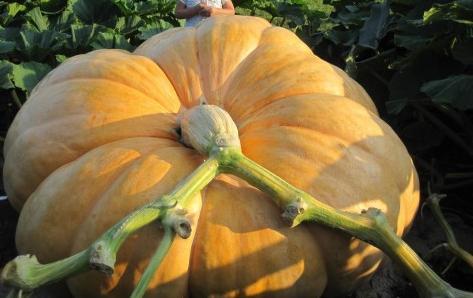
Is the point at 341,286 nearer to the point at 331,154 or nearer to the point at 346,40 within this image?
the point at 331,154

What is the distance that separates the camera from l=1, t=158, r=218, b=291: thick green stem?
1.56 meters

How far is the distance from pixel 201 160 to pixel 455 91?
1141 mm

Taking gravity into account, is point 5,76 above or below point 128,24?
above

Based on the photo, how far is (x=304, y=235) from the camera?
204 centimetres

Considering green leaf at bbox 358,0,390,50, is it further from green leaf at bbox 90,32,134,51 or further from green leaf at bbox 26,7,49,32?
green leaf at bbox 26,7,49,32

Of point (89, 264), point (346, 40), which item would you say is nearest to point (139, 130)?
point (89, 264)

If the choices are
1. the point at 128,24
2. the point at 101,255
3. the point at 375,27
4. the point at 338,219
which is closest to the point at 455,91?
the point at 338,219

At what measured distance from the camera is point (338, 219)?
1.86m

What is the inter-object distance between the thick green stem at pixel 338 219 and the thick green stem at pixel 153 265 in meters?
0.31

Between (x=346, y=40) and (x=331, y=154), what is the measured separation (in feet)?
6.74

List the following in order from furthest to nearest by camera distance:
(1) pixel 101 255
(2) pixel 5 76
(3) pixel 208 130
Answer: (2) pixel 5 76
(3) pixel 208 130
(1) pixel 101 255

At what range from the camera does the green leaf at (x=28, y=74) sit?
136 inches

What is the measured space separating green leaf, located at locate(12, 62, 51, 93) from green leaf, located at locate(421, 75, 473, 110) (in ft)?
6.85

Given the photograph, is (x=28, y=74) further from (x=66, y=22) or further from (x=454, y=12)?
(x=454, y=12)
